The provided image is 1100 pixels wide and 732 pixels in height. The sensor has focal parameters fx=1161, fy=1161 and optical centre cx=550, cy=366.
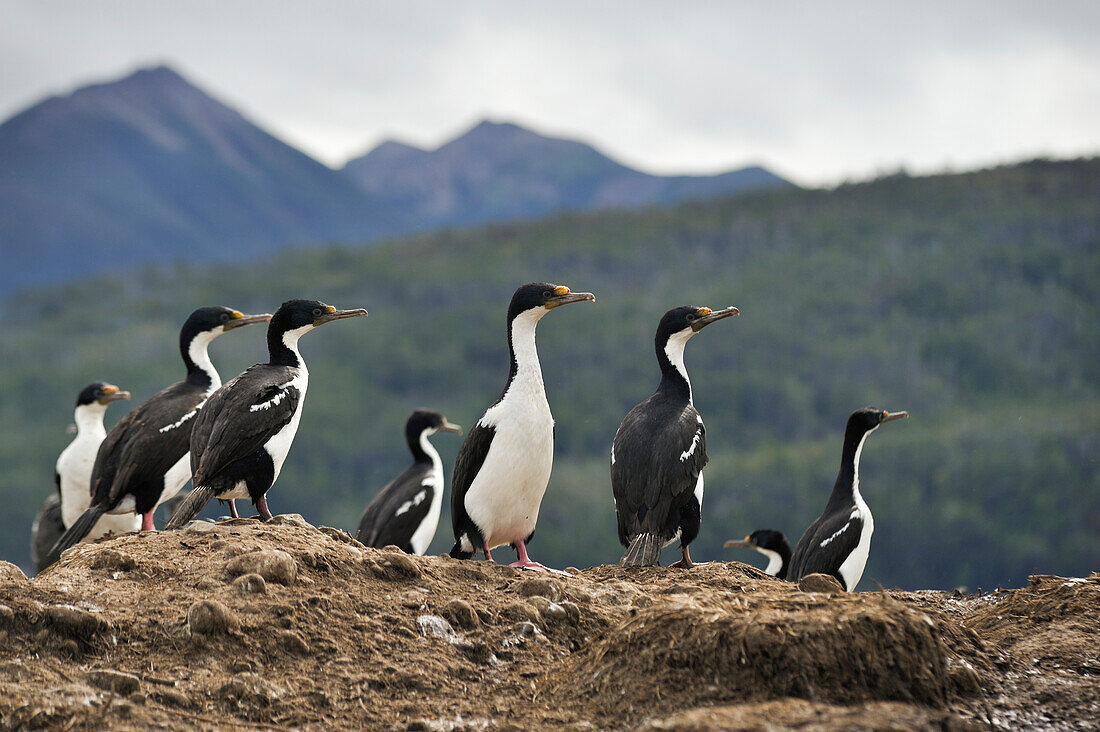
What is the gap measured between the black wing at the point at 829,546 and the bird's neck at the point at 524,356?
3253 mm

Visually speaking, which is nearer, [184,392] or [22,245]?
[184,392]

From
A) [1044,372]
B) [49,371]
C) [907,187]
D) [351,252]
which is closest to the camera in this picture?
[1044,372]

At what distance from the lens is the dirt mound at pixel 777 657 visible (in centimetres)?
554

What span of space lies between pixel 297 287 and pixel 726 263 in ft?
109

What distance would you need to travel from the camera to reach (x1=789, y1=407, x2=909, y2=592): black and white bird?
10.5 m

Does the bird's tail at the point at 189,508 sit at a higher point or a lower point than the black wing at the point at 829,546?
higher

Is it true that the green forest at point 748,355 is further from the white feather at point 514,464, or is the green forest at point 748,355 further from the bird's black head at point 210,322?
the white feather at point 514,464

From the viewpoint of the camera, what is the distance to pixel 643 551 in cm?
865

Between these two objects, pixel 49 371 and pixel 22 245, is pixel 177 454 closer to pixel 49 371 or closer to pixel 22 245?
pixel 49 371

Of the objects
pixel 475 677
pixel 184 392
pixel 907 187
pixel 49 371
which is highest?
pixel 907 187

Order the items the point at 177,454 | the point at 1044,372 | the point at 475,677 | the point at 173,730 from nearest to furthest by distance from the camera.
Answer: the point at 173,730 → the point at 475,677 → the point at 177,454 → the point at 1044,372

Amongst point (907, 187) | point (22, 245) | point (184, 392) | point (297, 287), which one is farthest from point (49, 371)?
point (22, 245)

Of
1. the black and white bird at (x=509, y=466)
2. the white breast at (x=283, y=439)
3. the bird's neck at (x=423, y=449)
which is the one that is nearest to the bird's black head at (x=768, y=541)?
the bird's neck at (x=423, y=449)

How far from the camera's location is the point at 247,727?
5.43 meters
